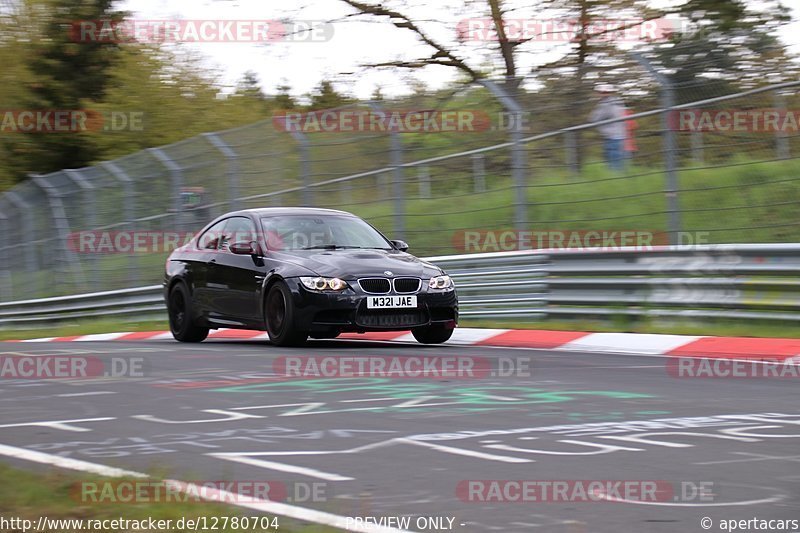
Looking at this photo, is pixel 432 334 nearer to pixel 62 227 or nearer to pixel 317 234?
pixel 317 234

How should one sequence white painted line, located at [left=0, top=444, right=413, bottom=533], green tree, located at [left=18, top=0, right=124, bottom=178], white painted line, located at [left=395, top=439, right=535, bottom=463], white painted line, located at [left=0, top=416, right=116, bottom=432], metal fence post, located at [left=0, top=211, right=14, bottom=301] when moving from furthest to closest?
green tree, located at [left=18, top=0, right=124, bottom=178], metal fence post, located at [left=0, top=211, right=14, bottom=301], white painted line, located at [left=0, top=416, right=116, bottom=432], white painted line, located at [left=395, top=439, right=535, bottom=463], white painted line, located at [left=0, top=444, right=413, bottom=533]

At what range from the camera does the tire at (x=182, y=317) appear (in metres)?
14.5

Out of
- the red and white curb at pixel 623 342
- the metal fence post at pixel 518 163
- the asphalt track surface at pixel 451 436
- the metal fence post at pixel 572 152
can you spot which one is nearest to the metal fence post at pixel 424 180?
the metal fence post at pixel 518 163

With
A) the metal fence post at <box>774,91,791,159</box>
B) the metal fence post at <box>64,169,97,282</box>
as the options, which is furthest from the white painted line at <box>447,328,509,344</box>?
the metal fence post at <box>64,169,97,282</box>

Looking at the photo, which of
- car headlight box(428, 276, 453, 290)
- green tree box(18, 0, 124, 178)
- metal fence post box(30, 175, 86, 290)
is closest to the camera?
car headlight box(428, 276, 453, 290)

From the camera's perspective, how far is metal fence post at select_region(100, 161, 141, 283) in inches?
854

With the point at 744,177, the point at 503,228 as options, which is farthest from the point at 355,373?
the point at 503,228

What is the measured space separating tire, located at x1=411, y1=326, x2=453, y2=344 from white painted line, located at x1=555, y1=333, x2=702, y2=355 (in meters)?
1.28

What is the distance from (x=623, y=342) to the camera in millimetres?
12031

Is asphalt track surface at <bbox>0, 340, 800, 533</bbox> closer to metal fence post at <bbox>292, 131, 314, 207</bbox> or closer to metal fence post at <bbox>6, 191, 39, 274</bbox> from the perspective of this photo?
metal fence post at <bbox>292, 131, 314, 207</bbox>

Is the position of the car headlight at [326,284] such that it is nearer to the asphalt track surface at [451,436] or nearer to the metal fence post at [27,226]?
the asphalt track surface at [451,436]

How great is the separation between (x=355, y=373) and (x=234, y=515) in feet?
17.8

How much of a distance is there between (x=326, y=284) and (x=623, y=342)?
9.51 feet

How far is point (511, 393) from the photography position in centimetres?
839
